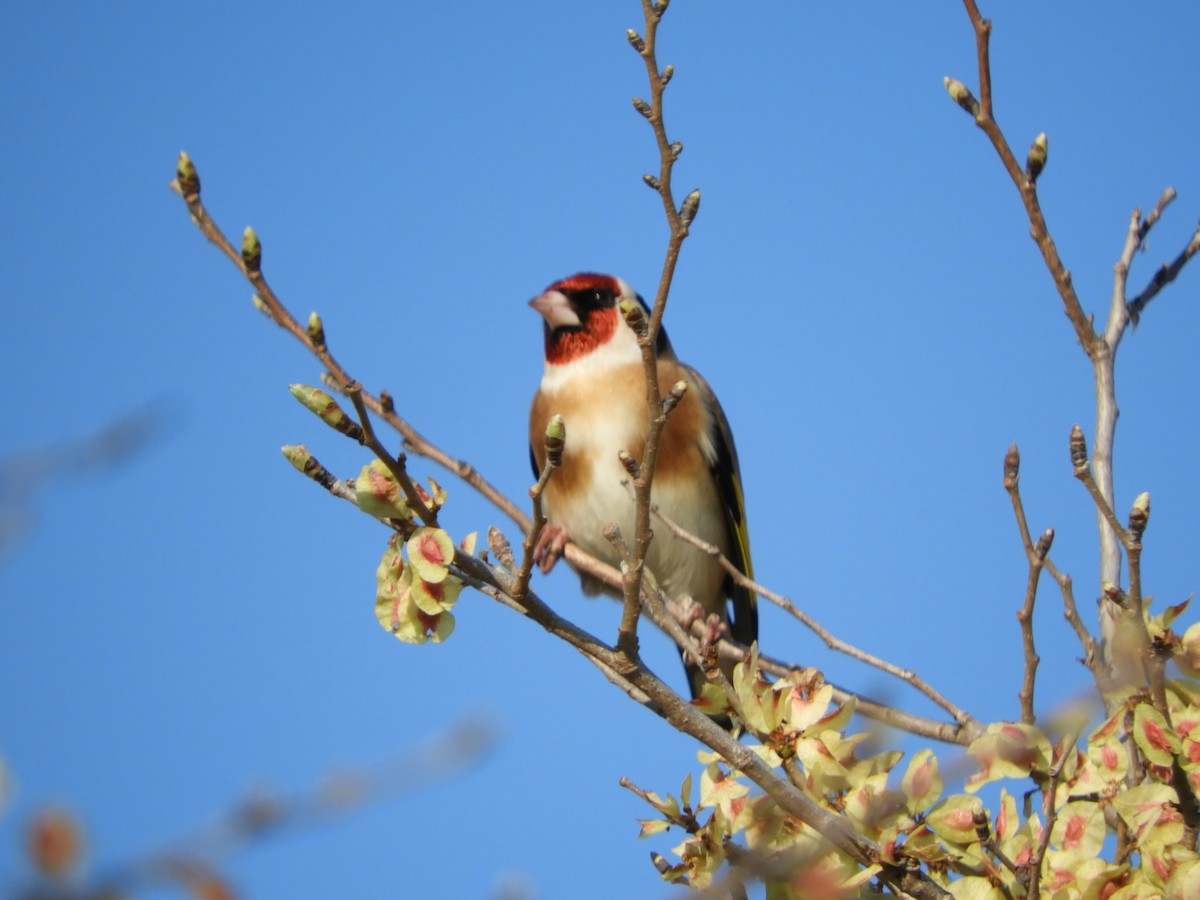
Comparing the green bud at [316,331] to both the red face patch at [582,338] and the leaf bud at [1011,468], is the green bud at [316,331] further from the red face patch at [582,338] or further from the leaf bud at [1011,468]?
the red face patch at [582,338]

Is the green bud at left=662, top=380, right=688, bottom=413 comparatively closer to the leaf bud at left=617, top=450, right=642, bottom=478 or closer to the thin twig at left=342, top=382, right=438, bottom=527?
the leaf bud at left=617, top=450, right=642, bottom=478

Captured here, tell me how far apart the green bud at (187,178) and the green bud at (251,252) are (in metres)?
0.10

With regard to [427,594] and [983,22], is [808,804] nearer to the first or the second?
[427,594]

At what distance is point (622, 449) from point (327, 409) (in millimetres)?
2420

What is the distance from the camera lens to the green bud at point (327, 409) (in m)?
2.07

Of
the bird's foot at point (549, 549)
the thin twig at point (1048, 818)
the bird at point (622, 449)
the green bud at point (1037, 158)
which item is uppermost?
the bird at point (622, 449)

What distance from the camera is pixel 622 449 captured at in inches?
175

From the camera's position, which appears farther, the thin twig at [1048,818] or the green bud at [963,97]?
the green bud at [963,97]

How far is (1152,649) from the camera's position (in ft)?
6.82

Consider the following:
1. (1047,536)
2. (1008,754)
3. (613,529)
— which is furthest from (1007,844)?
(613,529)

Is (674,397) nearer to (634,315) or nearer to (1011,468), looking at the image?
(634,315)

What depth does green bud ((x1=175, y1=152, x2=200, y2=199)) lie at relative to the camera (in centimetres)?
189

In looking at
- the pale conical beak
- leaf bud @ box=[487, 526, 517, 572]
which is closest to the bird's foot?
the pale conical beak

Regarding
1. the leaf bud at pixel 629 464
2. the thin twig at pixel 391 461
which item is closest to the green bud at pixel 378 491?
the thin twig at pixel 391 461
